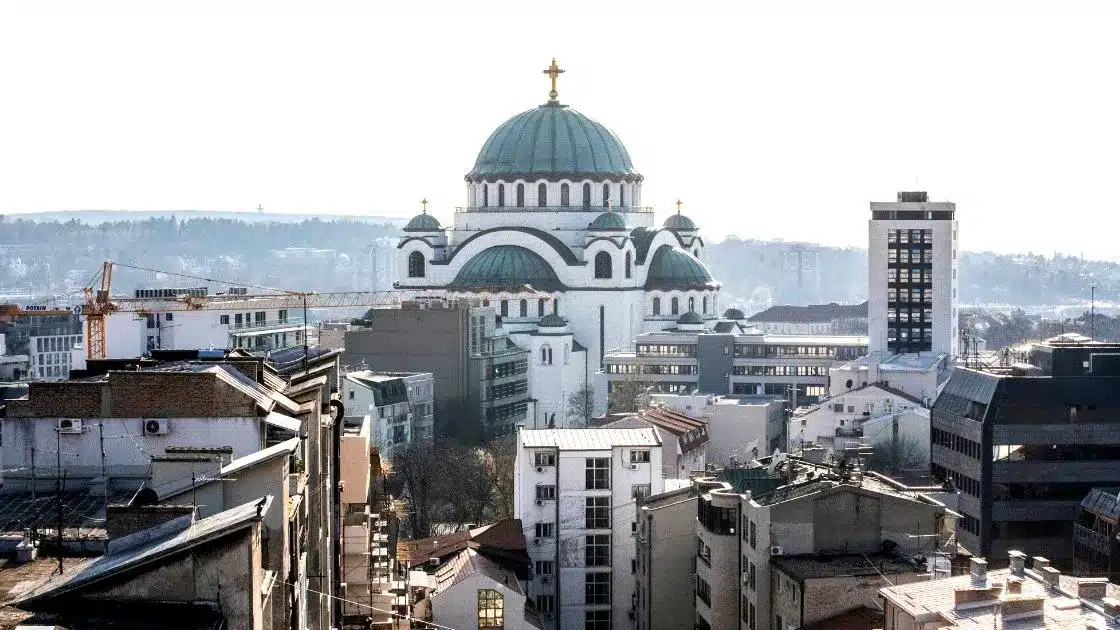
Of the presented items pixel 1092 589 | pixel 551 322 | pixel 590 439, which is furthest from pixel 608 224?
pixel 1092 589

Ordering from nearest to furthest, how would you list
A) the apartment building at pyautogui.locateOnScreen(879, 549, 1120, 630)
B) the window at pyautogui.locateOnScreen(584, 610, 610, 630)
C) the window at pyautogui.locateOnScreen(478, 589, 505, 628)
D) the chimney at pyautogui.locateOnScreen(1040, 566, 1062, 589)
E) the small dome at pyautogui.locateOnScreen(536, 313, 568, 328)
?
the apartment building at pyautogui.locateOnScreen(879, 549, 1120, 630)
the chimney at pyautogui.locateOnScreen(1040, 566, 1062, 589)
the window at pyautogui.locateOnScreen(478, 589, 505, 628)
the window at pyautogui.locateOnScreen(584, 610, 610, 630)
the small dome at pyautogui.locateOnScreen(536, 313, 568, 328)

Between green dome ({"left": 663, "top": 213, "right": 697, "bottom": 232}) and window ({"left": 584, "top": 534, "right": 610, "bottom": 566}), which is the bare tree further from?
window ({"left": 584, "top": 534, "right": 610, "bottom": 566})

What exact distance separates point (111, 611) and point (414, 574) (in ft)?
83.1

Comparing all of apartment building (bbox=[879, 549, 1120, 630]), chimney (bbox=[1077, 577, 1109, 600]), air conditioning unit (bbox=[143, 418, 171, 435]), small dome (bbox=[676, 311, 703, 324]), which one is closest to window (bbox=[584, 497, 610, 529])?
apartment building (bbox=[879, 549, 1120, 630])

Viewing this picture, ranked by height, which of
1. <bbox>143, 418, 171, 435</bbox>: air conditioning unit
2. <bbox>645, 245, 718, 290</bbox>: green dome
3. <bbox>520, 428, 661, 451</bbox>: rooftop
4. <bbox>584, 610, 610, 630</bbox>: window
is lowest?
<bbox>584, 610, 610, 630</bbox>: window

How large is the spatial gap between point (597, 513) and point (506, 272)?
59466mm

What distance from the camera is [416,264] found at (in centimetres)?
10862

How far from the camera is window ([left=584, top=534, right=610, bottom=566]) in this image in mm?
44375

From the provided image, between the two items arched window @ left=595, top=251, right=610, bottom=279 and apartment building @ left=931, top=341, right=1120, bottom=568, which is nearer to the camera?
apartment building @ left=931, top=341, right=1120, bottom=568

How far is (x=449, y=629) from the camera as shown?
117 feet

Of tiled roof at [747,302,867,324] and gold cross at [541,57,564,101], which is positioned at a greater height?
gold cross at [541,57,564,101]

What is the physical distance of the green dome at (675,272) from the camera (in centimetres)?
10794

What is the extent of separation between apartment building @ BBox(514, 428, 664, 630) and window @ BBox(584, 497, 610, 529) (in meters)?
0.02

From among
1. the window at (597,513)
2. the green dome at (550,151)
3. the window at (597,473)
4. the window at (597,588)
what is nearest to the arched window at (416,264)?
the green dome at (550,151)
